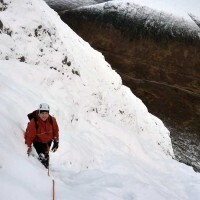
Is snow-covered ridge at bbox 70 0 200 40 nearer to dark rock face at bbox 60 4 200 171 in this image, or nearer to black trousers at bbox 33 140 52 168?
dark rock face at bbox 60 4 200 171

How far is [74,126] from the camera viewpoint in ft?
49.9

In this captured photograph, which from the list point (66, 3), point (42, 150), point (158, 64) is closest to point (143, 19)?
point (66, 3)

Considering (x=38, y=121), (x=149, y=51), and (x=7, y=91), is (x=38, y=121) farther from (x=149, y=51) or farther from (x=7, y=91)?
(x=149, y=51)

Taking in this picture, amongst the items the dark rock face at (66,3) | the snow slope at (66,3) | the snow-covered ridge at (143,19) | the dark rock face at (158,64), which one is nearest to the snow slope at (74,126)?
the dark rock face at (158,64)

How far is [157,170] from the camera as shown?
58.6 feet

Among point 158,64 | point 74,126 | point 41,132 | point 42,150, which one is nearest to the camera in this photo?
point 41,132

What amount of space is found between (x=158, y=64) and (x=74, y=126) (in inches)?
2830

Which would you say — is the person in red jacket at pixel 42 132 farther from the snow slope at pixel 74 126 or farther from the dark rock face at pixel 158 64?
the dark rock face at pixel 158 64

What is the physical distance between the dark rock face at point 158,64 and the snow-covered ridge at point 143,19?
297 mm

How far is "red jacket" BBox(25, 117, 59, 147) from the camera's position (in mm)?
9281

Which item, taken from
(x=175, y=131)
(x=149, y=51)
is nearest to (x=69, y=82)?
(x=175, y=131)

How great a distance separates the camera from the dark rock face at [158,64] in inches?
2100

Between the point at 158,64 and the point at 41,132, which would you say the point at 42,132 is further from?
the point at 158,64

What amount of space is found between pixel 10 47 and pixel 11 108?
16.1 ft
